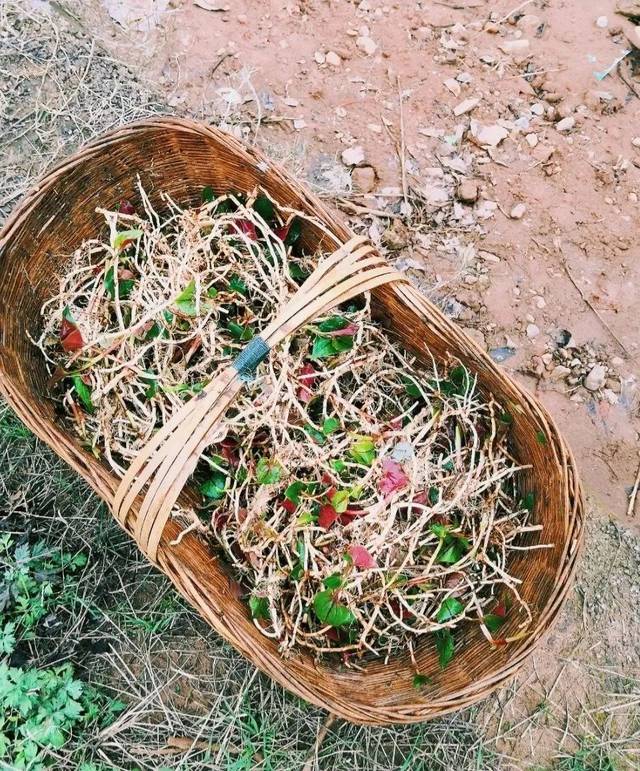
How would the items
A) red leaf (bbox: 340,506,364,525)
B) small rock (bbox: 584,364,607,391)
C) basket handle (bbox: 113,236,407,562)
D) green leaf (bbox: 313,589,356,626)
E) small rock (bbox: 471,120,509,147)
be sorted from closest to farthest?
1. basket handle (bbox: 113,236,407,562)
2. green leaf (bbox: 313,589,356,626)
3. red leaf (bbox: 340,506,364,525)
4. small rock (bbox: 584,364,607,391)
5. small rock (bbox: 471,120,509,147)

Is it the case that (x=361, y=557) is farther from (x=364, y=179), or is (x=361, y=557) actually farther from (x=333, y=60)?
(x=333, y=60)

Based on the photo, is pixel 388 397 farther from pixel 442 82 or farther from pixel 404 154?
pixel 442 82

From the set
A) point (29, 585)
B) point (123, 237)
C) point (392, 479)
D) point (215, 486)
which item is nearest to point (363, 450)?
point (392, 479)

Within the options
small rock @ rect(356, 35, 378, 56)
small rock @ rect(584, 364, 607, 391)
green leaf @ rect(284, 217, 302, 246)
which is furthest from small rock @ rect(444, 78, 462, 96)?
small rock @ rect(584, 364, 607, 391)

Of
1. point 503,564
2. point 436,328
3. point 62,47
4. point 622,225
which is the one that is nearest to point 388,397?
point 436,328

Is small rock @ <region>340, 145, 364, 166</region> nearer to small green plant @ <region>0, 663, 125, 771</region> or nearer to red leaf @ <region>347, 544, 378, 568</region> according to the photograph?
red leaf @ <region>347, 544, 378, 568</region>

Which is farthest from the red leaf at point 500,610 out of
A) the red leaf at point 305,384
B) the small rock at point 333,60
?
the small rock at point 333,60

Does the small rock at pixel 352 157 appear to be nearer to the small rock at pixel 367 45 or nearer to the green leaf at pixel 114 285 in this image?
the small rock at pixel 367 45
